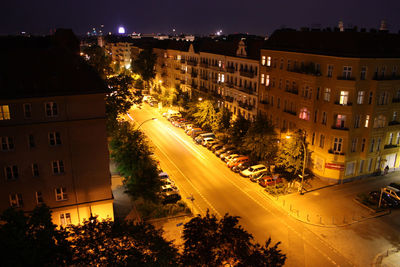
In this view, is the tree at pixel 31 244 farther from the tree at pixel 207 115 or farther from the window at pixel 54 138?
the tree at pixel 207 115

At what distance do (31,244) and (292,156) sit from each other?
31843mm

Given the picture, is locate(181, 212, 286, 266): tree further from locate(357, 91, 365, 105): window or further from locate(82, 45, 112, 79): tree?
locate(82, 45, 112, 79): tree

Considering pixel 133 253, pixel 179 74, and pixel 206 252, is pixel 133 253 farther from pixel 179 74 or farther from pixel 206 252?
pixel 179 74

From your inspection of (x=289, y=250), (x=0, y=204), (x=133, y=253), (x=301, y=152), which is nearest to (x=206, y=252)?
(x=133, y=253)

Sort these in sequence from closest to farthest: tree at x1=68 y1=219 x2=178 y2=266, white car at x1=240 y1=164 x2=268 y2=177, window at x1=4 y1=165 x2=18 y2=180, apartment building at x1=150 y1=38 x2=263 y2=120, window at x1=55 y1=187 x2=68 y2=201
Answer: tree at x1=68 y1=219 x2=178 y2=266
window at x1=4 y1=165 x2=18 y2=180
window at x1=55 y1=187 x2=68 y2=201
white car at x1=240 y1=164 x2=268 y2=177
apartment building at x1=150 y1=38 x2=263 y2=120

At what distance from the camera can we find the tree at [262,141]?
43031 mm

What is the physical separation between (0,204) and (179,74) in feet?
207

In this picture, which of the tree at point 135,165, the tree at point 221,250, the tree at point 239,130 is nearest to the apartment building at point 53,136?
the tree at point 135,165

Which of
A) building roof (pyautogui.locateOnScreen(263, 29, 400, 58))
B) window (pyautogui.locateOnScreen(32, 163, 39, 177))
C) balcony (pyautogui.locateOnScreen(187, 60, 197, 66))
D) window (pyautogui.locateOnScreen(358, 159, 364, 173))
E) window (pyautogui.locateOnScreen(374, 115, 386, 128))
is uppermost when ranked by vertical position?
building roof (pyautogui.locateOnScreen(263, 29, 400, 58))

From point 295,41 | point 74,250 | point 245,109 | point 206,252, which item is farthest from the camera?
point 245,109

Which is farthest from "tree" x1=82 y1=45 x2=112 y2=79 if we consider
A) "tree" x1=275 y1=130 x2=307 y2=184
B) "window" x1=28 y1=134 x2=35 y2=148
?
"tree" x1=275 y1=130 x2=307 y2=184

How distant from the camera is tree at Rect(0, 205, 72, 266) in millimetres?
13234

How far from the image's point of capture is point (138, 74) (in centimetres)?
10538

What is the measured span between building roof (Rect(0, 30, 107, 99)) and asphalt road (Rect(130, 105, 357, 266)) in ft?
58.2
